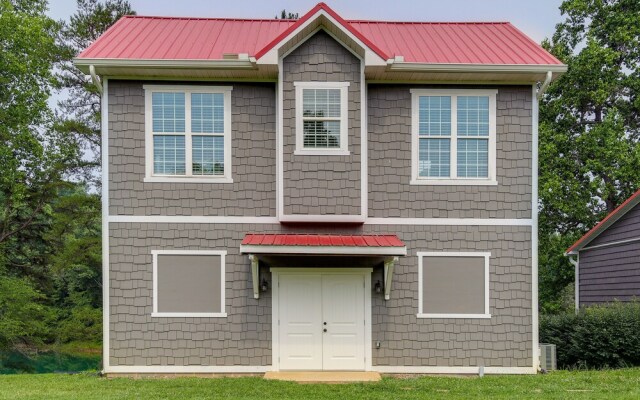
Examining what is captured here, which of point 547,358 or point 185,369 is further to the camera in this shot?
point 547,358

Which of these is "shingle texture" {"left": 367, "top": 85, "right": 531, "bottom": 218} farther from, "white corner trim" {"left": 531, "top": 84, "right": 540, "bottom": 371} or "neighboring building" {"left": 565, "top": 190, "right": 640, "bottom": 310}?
"neighboring building" {"left": 565, "top": 190, "right": 640, "bottom": 310}

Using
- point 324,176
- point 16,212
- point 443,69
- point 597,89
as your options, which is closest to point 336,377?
point 324,176

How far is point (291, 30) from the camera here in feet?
30.1

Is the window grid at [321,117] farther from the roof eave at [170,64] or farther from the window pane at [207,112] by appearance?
the window pane at [207,112]

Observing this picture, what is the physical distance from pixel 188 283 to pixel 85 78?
16585mm

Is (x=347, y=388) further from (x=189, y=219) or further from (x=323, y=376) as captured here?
(x=189, y=219)

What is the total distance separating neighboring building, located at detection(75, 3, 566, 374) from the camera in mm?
9562

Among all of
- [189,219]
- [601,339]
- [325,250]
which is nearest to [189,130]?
[189,219]

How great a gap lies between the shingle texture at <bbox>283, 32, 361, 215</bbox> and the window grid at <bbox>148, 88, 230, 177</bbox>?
1289 mm

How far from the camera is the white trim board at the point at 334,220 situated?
970cm

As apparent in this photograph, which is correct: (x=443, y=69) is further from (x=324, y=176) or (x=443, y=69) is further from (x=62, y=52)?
(x=62, y=52)

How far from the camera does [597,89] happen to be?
19.4m

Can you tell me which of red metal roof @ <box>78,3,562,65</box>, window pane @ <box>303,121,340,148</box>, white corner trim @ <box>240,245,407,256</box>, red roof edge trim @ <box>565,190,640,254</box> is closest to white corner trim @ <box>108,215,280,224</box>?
white corner trim @ <box>240,245,407,256</box>

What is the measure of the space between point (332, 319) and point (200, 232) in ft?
9.91
